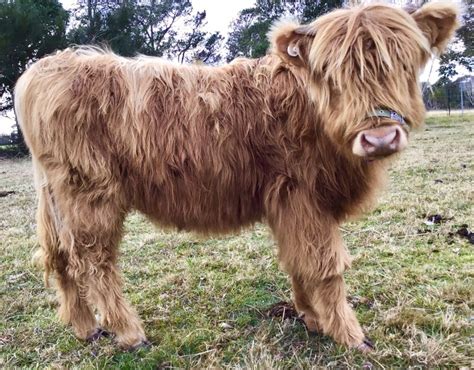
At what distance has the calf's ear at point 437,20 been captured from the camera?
2195 mm

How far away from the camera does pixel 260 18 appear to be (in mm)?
24266

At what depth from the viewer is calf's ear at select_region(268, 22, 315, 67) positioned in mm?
2221

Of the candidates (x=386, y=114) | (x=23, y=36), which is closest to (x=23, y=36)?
(x=23, y=36)

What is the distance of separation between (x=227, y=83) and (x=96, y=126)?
0.73 meters

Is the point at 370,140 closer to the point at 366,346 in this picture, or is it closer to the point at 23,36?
the point at 366,346

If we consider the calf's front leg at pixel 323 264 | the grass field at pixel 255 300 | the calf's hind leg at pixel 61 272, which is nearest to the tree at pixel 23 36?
the grass field at pixel 255 300

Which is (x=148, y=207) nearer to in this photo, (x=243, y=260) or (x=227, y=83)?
(x=227, y=83)

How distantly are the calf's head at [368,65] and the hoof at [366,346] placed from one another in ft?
3.21

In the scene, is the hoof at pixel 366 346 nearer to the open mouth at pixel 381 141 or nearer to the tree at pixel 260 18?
the open mouth at pixel 381 141

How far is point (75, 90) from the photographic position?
2.43 meters

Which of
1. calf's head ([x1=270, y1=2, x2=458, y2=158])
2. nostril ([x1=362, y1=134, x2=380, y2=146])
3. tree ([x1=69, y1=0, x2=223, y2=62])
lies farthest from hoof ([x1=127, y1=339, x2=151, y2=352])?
tree ([x1=69, y1=0, x2=223, y2=62])

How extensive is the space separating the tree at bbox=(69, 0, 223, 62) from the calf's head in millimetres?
13847

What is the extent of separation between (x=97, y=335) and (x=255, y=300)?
1.02 m

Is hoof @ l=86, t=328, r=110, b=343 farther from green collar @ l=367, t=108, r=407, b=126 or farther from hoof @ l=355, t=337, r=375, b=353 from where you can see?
green collar @ l=367, t=108, r=407, b=126
